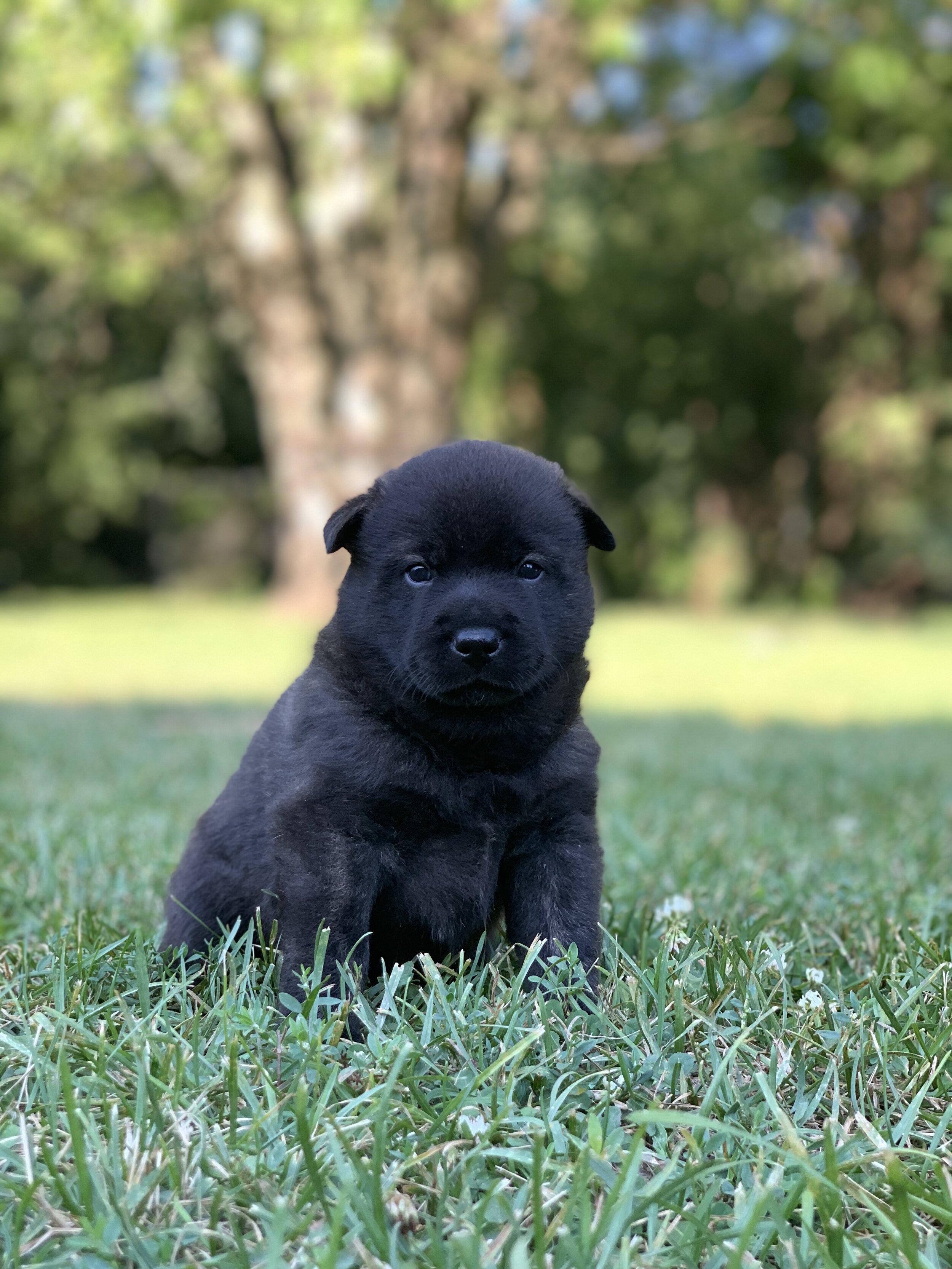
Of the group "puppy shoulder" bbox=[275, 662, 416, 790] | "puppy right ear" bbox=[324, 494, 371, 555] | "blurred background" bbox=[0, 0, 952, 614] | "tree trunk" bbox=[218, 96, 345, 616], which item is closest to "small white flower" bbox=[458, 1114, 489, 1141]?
"puppy shoulder" bbox=[275, 662, 416, 790]

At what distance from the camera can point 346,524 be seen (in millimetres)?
2406

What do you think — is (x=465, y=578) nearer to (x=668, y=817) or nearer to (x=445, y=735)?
(x=445, y=735)

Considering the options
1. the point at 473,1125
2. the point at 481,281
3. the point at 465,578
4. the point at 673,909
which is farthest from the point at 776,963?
the point at 481,281

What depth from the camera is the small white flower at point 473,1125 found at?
6.15 ft

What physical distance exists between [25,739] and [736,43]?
59.4 feet

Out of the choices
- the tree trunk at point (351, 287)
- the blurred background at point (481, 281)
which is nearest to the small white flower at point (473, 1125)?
the blurred background at point (481, 281)

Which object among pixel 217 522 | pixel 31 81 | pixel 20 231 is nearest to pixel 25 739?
pixel 31 81

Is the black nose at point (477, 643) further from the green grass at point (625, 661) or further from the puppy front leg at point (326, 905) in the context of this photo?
the green grass at point (625, 661)

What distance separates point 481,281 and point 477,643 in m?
16.3

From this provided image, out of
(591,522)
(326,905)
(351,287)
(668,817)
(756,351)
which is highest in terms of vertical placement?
(756,351)

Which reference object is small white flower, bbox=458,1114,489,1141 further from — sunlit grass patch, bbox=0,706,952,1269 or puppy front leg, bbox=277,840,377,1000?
puppy front leg, bbox=277,840,377,1000

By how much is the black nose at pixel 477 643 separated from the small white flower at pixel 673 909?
1.02 metres

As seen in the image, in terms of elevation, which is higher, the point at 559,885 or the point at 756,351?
the point at 756,351

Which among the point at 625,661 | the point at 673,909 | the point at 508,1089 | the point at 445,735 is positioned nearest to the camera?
the point at 508,1089
